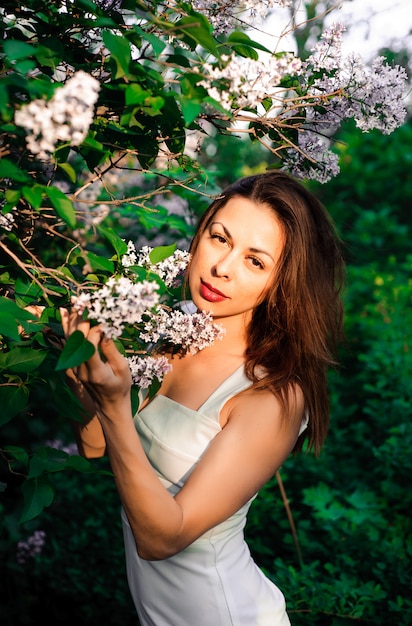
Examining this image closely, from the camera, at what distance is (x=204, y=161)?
6258 millimetres

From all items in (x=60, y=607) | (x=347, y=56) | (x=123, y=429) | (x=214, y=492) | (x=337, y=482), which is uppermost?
(x=347, y=56)

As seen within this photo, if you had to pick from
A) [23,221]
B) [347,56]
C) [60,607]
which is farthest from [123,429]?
[60,607]

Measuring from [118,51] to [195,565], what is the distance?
1.40 metres

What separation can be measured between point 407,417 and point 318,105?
241 centimetres

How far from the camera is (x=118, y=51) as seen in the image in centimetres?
108

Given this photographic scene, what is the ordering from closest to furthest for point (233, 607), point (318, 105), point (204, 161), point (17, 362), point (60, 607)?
1. point (17, 362)
2. point (318, 105)
3. point (233, 607)
4. point (60, 607)
5. point (204, 161)

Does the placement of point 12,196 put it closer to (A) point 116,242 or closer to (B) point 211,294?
(A) point 116,242

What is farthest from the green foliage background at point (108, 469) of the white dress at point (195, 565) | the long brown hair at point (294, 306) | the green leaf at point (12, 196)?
the white dress at point (195, 565)

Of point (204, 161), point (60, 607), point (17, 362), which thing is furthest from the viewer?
point (204, 161)

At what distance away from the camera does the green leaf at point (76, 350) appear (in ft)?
3.51

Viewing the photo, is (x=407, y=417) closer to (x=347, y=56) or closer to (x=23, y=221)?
(x=347, y=56)

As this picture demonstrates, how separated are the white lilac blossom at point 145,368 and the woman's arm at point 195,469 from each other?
137 mm

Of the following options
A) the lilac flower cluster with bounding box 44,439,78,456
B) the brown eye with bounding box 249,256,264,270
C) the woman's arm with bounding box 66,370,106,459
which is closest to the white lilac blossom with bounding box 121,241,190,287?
the brown eye with bounding box 249,256,264,270

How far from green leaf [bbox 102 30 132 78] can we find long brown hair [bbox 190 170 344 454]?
865 millimetres
